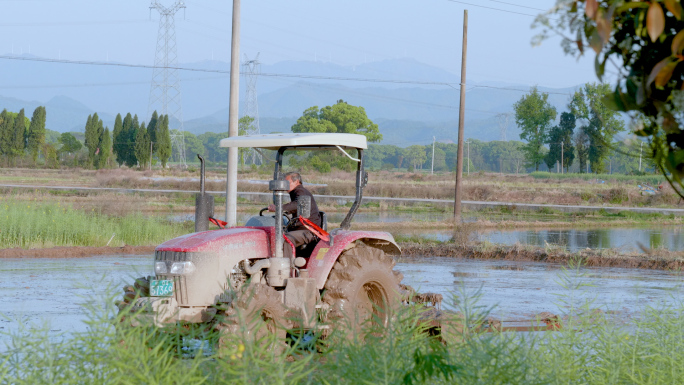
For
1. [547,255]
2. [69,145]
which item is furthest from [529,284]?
[69,145]

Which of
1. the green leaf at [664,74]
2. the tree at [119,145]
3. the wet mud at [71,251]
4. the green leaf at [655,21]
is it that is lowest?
the wet mud at [71,251]

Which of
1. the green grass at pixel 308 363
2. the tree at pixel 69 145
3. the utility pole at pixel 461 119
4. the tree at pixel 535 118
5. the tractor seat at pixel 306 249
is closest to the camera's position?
the green grass at pixel 308 363

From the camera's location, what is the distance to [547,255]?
65.3ft

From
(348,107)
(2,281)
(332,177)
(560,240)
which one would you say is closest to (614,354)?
(2,281)

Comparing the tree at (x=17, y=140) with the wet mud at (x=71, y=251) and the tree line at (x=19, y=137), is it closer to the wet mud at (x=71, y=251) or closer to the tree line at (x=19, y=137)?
the tree line at (x=19, y=137)

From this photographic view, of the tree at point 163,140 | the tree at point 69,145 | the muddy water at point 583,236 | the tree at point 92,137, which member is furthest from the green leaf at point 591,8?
the tree at point 69,145

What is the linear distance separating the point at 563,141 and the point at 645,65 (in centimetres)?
8620

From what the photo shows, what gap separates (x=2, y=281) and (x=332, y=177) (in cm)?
5178

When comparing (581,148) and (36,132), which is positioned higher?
(581,148)

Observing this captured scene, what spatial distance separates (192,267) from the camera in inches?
291

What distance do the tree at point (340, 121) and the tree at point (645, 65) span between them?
10686cm

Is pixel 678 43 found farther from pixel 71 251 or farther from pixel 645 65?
pixel 71 251

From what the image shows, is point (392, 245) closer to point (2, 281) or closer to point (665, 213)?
point (2, 281)

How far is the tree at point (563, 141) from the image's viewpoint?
86.2m
